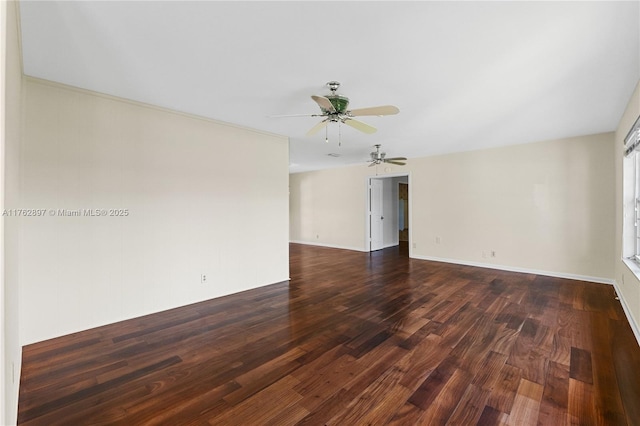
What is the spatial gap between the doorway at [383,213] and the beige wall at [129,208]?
12.7 ft

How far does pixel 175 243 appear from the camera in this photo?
11.3ft

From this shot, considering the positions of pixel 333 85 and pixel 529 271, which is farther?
pixel 529 271

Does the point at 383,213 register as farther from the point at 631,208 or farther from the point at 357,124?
the point at 357,124

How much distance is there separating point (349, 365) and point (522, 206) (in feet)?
15.4

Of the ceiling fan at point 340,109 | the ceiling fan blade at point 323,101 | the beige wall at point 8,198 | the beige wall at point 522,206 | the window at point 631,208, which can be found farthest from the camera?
the beige wall at point 522,206

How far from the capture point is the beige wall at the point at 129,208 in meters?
2.58

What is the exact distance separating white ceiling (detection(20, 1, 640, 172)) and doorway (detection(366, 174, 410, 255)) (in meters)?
4.17

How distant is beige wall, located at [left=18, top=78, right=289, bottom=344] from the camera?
2.58 m

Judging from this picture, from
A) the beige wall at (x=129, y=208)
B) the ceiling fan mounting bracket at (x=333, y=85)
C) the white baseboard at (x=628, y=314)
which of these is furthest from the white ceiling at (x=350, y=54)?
the white baseboard at (x=628, y=314)

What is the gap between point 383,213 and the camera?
8109mm

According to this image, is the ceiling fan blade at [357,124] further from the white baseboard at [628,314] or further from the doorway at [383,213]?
the doorway at [383,213]

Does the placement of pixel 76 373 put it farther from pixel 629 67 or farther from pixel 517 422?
pixel 629 67

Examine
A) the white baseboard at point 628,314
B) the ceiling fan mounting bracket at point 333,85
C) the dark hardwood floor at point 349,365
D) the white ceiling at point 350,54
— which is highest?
the white ceiling at point 350,54

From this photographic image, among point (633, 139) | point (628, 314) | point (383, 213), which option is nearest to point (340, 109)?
point (633, 139)
